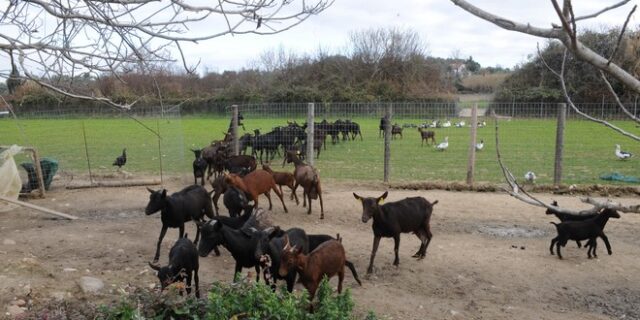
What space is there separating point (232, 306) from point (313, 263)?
4.24ft

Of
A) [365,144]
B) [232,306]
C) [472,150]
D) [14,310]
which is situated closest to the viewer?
[232,306]

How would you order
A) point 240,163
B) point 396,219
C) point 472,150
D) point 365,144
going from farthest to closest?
point 365,144, point 472,150, point 240,163, point 396,219

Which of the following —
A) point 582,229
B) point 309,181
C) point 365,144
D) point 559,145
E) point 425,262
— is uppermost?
point 559,145

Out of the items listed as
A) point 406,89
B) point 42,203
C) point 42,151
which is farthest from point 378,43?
point 42,203

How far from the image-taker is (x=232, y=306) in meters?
4.30

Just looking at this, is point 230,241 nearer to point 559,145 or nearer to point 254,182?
point 254,182

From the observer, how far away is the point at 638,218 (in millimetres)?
9469

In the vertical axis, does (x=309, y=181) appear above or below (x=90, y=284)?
above

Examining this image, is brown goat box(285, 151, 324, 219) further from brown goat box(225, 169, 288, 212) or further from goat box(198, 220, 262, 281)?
goat box(198, 220, 262, 281)

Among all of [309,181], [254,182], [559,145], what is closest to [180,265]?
[254,182]

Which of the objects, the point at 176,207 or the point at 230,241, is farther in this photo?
the point at 176,207

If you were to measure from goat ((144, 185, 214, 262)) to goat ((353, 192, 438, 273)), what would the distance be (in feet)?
8.21

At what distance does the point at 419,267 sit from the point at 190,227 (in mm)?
4184

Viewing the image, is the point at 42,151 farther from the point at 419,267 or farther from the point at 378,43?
the point at 378,43
